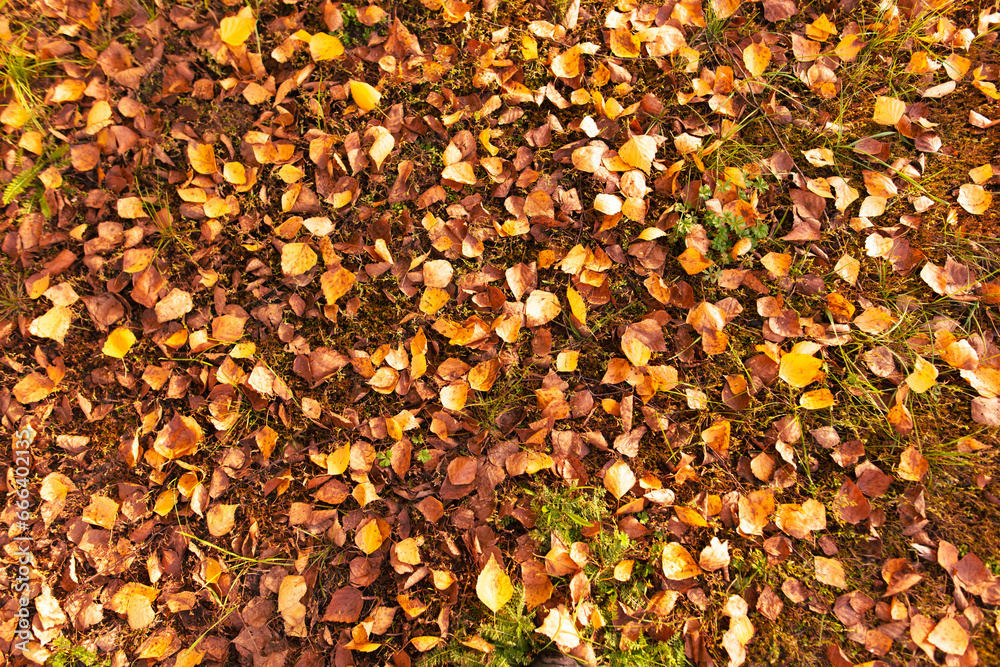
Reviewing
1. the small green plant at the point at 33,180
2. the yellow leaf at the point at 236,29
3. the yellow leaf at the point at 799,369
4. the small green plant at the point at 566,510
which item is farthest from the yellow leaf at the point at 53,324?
the yellow leaf at the point at 799,369

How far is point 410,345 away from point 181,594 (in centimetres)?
127

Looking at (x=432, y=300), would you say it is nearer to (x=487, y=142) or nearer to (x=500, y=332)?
(x=500, y=332)

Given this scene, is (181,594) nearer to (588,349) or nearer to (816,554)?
(588,349)

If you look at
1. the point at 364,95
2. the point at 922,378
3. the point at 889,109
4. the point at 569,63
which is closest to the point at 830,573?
the point at 922,378

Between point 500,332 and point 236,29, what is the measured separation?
5.79 feet

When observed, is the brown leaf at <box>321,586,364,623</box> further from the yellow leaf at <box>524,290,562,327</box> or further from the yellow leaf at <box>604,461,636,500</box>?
the yellow leaf at <box>524,290,562,327</box>

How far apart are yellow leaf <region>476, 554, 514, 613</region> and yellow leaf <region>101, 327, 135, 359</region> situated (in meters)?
1.68

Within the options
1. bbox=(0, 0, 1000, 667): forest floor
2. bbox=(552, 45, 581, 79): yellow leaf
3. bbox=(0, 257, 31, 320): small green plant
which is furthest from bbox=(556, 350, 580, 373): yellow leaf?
bbox=(0, 257, 31, 320): small green plant

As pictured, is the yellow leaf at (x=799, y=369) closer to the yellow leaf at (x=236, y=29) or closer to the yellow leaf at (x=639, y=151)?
the yellow leaf at (x=639, y=151)

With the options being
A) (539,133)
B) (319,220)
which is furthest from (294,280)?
(539,133)

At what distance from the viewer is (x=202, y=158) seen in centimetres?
219

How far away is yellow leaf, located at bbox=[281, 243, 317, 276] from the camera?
2.14 meters

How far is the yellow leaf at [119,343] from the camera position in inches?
81.8

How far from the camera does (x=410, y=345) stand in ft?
6.97
